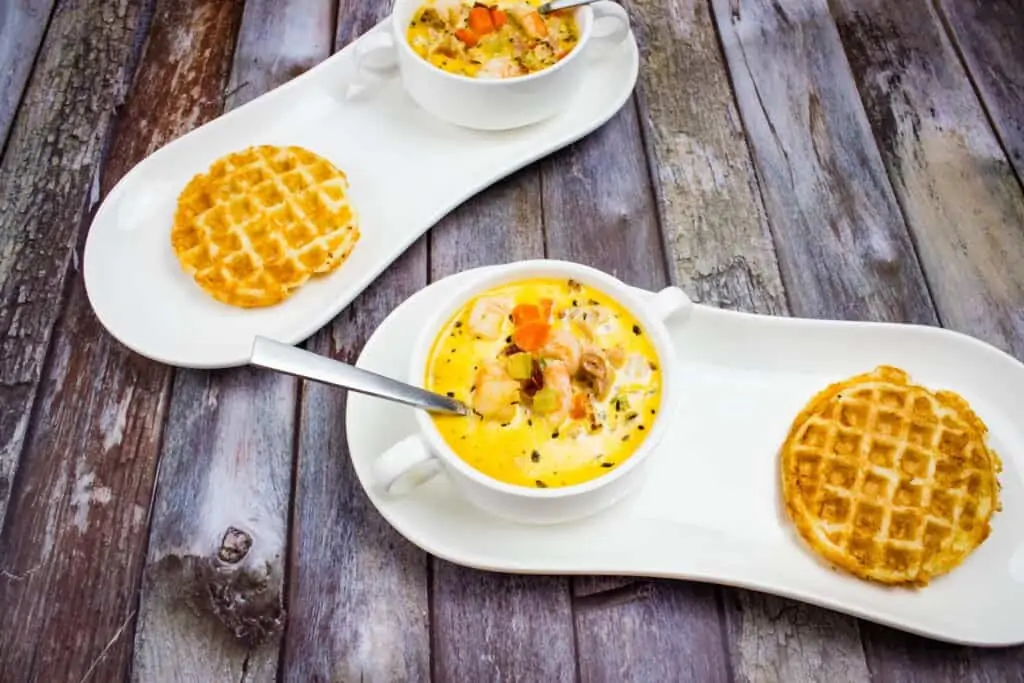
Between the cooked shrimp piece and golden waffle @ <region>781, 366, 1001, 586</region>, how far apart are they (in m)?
0.57

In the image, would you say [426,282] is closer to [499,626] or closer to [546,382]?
[546,382]

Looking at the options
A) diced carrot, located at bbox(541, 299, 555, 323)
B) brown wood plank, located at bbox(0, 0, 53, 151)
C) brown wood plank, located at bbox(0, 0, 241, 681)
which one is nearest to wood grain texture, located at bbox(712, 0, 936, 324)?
diced carrot, located at bbox(541, 299, 555, 323)

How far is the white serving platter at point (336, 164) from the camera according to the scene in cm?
200

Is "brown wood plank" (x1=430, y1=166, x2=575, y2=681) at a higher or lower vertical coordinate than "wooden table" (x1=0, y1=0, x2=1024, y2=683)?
lower

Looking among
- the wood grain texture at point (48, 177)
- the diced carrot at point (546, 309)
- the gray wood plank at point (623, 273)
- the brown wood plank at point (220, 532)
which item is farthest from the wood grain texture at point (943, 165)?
the wood grain texture at point (48, 177)

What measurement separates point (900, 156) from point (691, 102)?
533mm

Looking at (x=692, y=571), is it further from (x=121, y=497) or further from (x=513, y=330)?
(x=121, y=497)

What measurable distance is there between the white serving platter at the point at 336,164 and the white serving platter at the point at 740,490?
254 millimetres

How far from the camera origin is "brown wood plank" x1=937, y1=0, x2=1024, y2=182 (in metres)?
2.49

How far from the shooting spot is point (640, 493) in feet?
5.71

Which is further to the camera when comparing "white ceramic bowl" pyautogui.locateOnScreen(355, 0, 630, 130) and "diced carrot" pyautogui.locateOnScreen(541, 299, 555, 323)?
"white ceramic bowl" pyautogui.locateOnScreen(355, 0, 630, 130)

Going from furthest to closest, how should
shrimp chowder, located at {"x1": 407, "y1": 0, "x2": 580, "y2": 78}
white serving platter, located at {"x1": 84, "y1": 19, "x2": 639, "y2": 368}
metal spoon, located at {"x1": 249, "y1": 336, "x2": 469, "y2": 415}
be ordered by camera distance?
shrimp chowder, located at {"x1": 407, "y1": 0, "x2": 580, "y2": 78} < white serving platter, located at {"x1": 84, "y1": 19, "x2": 639, "y2": 368} < metal spoon, located at {"x1": 249, "y1": 336, "x2": 469, "y2": 415}

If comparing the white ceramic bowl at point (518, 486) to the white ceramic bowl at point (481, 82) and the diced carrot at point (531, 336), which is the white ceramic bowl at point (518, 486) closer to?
the diced carrot at point (531, 336)

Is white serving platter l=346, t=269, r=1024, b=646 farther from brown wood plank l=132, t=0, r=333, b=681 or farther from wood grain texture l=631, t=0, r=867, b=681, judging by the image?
brown wood plank l=132, t=0, r=333, b=681
